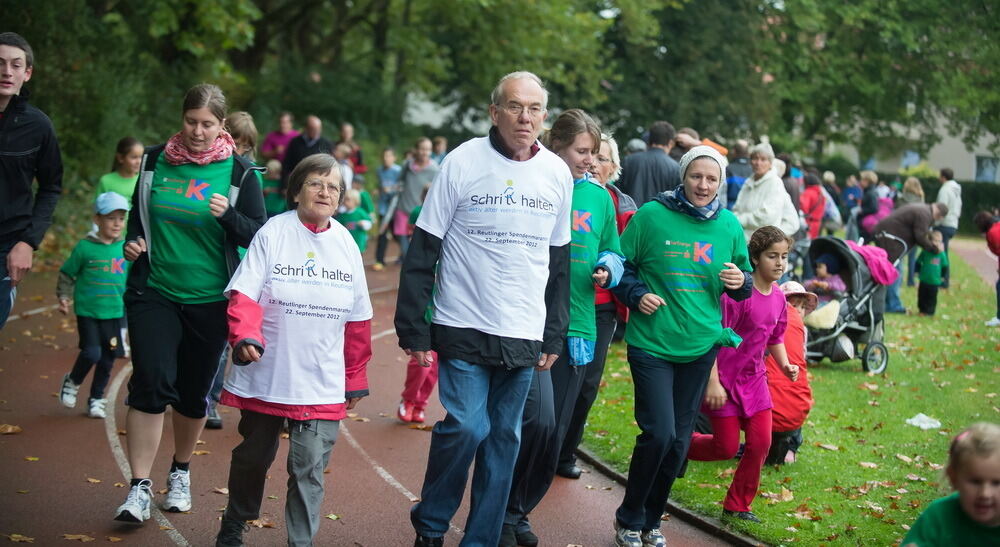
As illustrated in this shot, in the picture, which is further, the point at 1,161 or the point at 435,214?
the point at 1,161

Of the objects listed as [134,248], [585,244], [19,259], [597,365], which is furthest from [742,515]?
[19,259]

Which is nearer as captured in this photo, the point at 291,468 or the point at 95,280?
the point at 291,468

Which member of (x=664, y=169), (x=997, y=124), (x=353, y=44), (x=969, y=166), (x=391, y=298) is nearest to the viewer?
(x=664, y=169)

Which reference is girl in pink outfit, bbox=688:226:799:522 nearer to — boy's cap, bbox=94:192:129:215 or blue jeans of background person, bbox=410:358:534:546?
blue jeans of background person, bbox=410:358:534:546

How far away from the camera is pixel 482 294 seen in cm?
555

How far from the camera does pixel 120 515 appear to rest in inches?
247

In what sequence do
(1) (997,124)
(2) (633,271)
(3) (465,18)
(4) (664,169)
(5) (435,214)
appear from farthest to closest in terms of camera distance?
(3) (465,18), (1) (997,124), (4) (664,169), (2) (633,271), (5) (435,214)

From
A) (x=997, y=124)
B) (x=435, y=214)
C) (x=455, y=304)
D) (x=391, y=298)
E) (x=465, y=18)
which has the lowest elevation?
(x=391, y=298)

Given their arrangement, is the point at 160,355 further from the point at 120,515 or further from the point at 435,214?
the point at 435,214

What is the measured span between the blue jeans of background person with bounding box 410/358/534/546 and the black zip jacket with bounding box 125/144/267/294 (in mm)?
1422

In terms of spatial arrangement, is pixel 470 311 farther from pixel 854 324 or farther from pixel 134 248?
pixel 854 324

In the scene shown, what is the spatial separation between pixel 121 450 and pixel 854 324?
8366 mm

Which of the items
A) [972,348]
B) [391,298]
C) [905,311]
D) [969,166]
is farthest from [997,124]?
[969,166]

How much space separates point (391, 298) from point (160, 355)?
38.6ft
